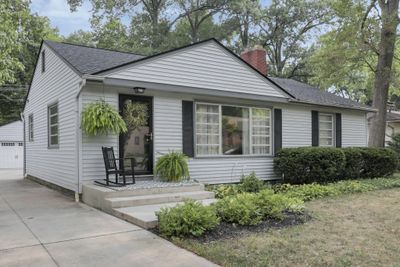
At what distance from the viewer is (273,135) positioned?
442 inches

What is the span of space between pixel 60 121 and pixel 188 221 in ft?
19.6

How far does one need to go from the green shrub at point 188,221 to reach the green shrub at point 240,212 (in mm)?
387

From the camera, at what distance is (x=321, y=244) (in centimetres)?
474

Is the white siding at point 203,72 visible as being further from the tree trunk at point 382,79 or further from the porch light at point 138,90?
the tree trunk at point 382,79

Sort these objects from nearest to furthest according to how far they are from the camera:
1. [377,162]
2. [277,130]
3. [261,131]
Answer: [261,131]
[277,130]
[377,162]

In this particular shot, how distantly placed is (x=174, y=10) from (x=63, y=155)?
73.0ft

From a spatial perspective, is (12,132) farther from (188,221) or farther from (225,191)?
(188,221)

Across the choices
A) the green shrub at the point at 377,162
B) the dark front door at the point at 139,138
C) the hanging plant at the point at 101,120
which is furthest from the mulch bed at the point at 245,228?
the green shrub at the point at 377,162

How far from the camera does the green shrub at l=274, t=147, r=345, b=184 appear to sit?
10.4 metres

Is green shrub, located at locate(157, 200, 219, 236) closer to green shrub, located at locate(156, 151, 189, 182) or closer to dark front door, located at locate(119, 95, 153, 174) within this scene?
green shrub, located at locate(156, 151, 189, 182)

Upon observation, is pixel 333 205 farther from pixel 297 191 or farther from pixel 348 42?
pixel 348 42

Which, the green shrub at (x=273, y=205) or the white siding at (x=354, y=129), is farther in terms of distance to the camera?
the white siding at (x=354, y=129)

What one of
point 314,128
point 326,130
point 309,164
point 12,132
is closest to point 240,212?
point 309,164

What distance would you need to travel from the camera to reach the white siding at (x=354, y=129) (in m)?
13.6
